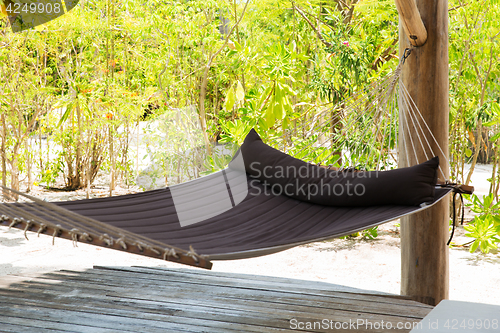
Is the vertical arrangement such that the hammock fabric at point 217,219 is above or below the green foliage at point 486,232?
above

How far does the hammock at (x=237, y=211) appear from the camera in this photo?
4.64 ft

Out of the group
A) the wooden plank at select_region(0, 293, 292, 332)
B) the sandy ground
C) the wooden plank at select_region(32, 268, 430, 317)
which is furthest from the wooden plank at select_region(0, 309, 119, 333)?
the sandy ground

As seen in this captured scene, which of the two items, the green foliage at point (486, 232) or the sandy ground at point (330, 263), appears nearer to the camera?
the sandy ground at point (330, 263)

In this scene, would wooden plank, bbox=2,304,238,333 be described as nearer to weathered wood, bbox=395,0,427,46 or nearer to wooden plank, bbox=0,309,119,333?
wooden plank, bbox=0,309,119,333

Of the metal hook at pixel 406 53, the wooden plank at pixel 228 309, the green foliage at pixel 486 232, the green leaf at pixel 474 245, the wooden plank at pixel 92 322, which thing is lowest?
the wooden plank at pixel 228 309

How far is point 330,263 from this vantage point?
10.4ft

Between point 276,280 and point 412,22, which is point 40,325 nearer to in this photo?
point 276,280

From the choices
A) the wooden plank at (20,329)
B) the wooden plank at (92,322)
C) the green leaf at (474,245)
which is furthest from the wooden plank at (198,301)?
the green leaf at (474,245)

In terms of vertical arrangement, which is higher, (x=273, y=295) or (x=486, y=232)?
(x=486, y=232)

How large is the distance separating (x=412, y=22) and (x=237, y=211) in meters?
1.09

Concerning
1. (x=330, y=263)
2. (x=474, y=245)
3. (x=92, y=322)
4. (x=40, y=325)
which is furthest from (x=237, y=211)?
(x=474, y=245)

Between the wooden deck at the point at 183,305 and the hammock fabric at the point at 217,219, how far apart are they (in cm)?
36

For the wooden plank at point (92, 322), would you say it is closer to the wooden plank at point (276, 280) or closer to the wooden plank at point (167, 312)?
the wooden plank at point (167, 312)

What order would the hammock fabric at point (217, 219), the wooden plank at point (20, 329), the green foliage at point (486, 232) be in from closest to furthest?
the hammock fabric at point (217, 219)
the wooden plank at point (20, 329)
the green foliage at point (486, 232)
